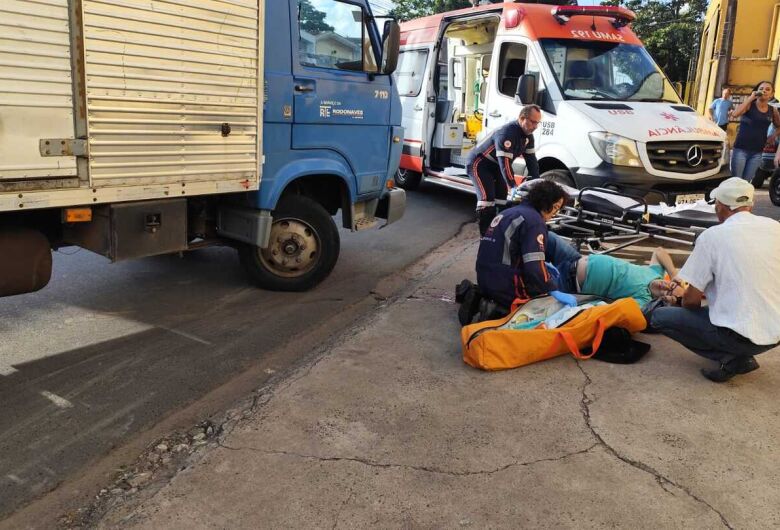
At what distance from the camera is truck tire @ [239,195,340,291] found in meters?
5.69

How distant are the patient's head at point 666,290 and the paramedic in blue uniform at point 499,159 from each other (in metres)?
2.38

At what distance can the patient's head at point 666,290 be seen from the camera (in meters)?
4.12

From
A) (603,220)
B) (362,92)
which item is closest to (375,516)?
(362,92)

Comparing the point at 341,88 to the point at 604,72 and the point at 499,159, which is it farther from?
the point at 604,72

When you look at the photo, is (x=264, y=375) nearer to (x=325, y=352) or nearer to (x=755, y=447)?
(x=325, y=352)

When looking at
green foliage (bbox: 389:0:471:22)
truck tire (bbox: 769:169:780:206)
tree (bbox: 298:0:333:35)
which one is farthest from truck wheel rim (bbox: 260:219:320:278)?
green foliage (bbox: 389:0:471:22)

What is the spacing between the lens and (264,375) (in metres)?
4.18

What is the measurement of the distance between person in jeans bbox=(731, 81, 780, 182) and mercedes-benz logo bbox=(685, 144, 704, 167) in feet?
4.84

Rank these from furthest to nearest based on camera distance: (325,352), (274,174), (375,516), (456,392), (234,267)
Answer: (234,267)
(274,174)
(325,352)
(456,392)
(375,516)

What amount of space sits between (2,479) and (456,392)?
227 cm

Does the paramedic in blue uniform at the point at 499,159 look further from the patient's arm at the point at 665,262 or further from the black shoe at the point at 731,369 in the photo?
the black shoe at the point at 731,369

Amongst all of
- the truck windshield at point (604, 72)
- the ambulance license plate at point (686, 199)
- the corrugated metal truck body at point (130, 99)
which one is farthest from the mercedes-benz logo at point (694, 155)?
the corrugated metal truck body at point (130, 99)

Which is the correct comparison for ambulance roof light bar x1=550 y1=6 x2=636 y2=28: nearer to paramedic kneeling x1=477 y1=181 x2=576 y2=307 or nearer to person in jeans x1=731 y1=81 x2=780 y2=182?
person in jeans x1=731 y1=81 x2=780 y2=182

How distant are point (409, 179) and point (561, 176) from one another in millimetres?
4074
